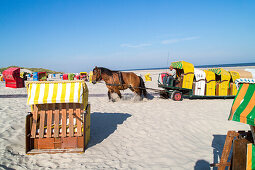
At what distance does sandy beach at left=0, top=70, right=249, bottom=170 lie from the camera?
3766 mm

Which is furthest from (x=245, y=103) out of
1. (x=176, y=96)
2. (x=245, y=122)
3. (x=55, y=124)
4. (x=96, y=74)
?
(x=176, y=96)

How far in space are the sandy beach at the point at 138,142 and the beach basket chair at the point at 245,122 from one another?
1.09m

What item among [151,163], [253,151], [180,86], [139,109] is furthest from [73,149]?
[180,86]

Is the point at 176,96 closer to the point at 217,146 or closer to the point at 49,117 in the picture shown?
the point at 217,146

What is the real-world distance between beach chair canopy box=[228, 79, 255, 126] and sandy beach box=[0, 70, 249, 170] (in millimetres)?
1605

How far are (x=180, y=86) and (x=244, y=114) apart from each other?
8352 mm

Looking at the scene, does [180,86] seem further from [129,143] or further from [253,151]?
[253,151]

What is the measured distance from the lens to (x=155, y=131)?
566 cm

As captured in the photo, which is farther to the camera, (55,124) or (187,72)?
(187,72)

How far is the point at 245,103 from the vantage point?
2695mm

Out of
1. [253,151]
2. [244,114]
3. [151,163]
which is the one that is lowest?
[151,163]

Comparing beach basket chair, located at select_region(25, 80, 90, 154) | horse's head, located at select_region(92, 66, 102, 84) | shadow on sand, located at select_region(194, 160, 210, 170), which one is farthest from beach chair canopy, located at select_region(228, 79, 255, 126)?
horse's head, located at select_region(92, 66, 102, 84)

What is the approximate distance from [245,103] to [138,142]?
9.72 ft

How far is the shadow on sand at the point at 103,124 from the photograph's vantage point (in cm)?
521
